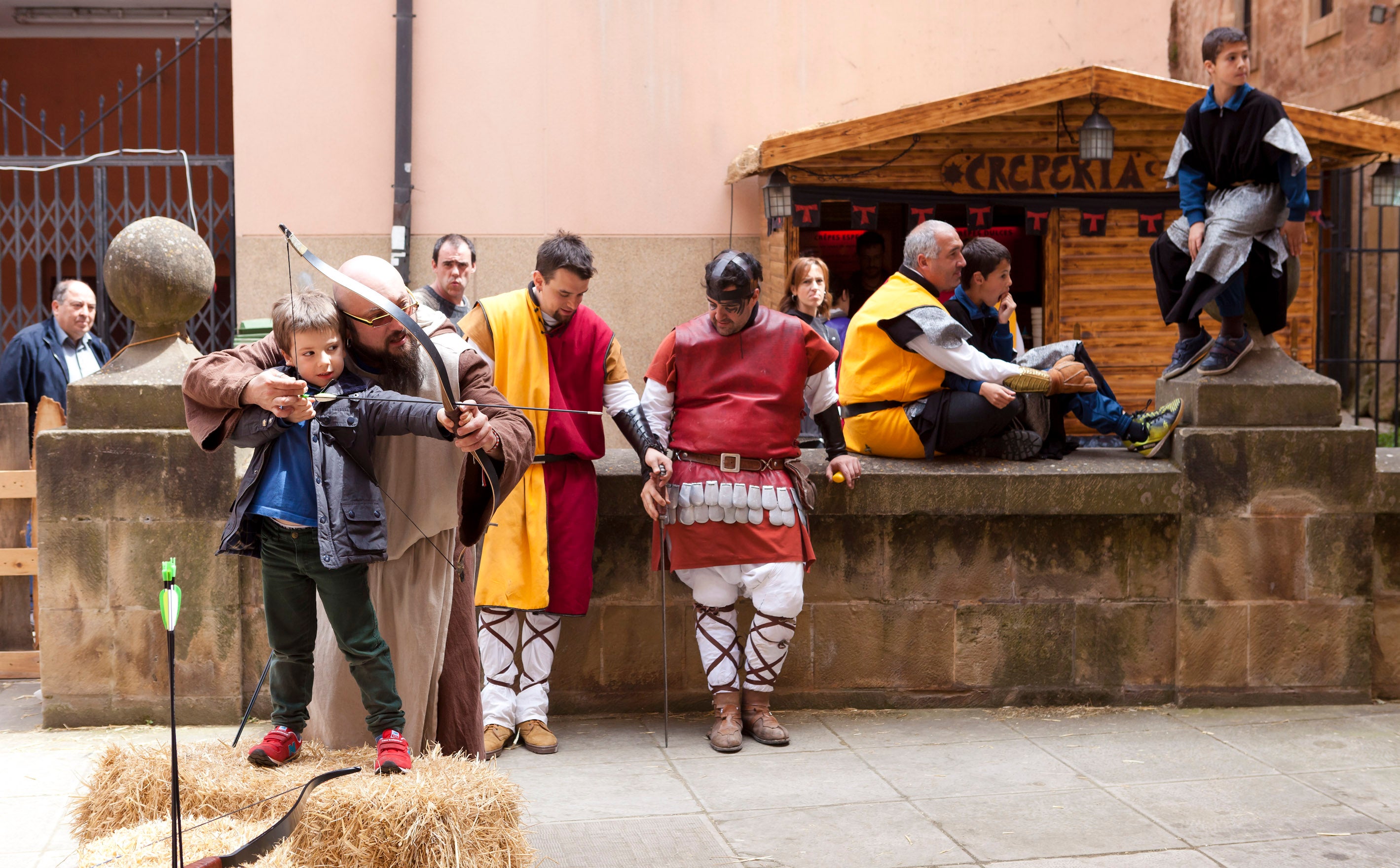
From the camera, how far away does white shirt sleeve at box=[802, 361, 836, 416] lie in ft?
16.0

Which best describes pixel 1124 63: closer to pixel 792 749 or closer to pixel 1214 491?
pixel 1214 491

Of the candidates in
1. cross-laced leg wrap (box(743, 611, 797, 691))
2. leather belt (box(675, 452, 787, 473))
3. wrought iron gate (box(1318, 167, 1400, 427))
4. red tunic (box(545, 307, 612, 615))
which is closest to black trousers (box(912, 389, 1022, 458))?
leather belt (box(675, 452, 787, 473))

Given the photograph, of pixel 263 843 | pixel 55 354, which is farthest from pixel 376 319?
pixel 55 354

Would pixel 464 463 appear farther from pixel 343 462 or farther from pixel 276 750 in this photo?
pixel 276 750

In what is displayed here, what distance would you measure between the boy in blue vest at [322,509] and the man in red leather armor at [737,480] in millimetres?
1490

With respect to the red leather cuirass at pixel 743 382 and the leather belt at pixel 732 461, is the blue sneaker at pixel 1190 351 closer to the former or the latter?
the red leather cuirass at pixel 743 382

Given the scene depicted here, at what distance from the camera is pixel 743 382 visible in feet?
15.5

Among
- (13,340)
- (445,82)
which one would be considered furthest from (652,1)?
(13,340)

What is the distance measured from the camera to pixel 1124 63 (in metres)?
10.6

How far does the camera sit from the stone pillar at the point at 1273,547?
5.18 metres

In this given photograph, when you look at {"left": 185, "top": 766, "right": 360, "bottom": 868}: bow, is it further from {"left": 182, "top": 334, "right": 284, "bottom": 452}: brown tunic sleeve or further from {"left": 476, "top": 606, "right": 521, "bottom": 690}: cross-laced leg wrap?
{"left": 476, "top": 606, "right": 521, "bottom": 690}: cross-laced leg wrap

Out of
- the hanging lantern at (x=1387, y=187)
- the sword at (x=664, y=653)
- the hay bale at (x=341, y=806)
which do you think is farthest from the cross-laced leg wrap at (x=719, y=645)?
the hanging lantern at (x=1387, y=187)

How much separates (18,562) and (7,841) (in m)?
2.09

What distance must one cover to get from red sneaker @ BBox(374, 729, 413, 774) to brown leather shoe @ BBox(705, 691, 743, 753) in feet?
5.27
